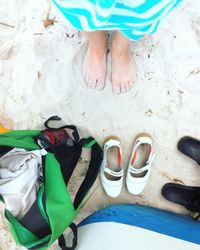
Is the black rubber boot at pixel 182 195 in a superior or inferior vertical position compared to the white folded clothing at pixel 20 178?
inferior

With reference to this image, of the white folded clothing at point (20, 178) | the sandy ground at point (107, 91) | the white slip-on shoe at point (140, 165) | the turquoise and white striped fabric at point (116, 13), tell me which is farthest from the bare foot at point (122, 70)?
the turquoise and white striped fabric at point (116, 13)

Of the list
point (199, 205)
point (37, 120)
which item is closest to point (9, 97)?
point (37, 120)

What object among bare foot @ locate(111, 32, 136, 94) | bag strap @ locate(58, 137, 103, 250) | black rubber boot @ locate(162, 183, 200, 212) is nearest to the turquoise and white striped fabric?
bare foot @ locate(111, 32, 136, 94)

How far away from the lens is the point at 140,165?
1.36 metres

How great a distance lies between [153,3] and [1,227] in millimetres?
1125

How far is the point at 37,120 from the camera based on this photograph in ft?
4.58

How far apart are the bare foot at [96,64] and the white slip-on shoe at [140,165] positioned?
0.27 metres

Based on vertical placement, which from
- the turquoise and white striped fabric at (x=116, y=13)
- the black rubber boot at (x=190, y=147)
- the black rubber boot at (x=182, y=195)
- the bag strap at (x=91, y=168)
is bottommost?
the black rubber boot at (x=182, y=195)

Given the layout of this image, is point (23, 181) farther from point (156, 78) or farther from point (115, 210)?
point (156, 78)

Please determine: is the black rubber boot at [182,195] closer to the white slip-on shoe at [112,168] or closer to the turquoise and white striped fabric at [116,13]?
the white slip-on shoe at [112,168]

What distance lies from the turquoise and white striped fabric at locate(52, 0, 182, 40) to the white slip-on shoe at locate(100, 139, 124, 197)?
0.67m

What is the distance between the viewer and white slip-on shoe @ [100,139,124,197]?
1316 millimetres

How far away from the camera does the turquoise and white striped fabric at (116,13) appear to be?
624mm

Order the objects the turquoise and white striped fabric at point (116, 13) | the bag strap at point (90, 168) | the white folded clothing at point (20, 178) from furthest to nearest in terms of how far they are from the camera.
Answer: the bag strap at point (90, 168), the white folded clothing at point (20, 178), the turquoise and white striped fabric at point (116, 13)
